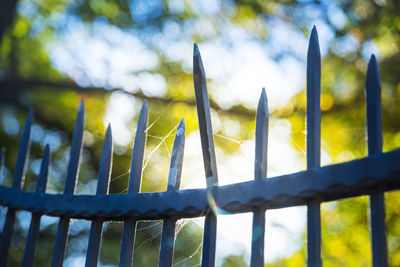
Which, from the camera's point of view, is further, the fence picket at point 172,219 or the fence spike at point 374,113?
the fence picket at point 172,219

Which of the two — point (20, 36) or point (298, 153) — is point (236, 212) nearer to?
point (298, 153)

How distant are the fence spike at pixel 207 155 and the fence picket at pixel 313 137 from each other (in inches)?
13.1

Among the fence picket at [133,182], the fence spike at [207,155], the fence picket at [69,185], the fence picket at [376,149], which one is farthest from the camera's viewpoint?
the fence picket at [69,185]

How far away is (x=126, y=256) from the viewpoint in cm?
143

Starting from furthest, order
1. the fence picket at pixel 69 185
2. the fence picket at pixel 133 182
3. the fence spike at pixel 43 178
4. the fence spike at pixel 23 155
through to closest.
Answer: the fence spike at pixel 23 155 < the fence spike at pixel 43 178 < the fence picket at pixel 69 185 < the fence picket at pixel 133 182

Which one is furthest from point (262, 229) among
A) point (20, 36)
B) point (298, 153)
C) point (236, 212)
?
point (20, 36)

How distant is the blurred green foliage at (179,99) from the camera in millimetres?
4312

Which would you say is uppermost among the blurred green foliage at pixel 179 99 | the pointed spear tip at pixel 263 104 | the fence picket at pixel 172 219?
the blurred green foliage at pixel 179 99

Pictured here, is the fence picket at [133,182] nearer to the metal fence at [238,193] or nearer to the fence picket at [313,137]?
the metal fence at [238,193]

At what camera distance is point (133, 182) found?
1505 mm

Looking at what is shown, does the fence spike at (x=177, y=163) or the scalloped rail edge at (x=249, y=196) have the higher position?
the fence spike at (x=177, y=163)

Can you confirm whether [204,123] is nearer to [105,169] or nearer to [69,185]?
[105,169]

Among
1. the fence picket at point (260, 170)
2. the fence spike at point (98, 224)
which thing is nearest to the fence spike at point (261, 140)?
the fence picket at point (260, 170)

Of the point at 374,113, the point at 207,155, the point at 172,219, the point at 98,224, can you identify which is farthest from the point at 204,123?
the point at 98,224
